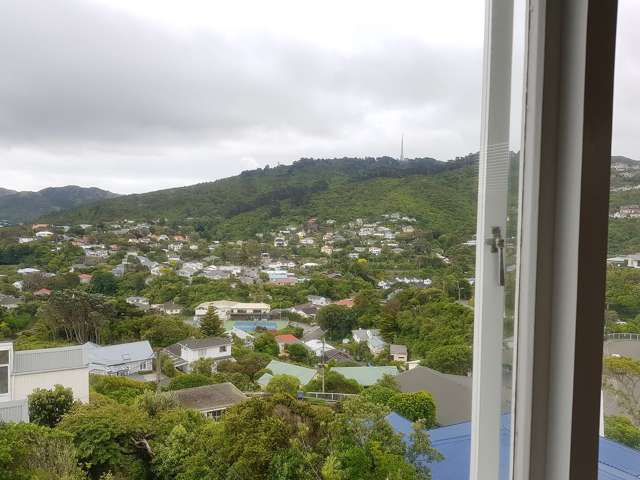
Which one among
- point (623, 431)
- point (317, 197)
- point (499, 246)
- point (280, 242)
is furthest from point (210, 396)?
point (623, 431)

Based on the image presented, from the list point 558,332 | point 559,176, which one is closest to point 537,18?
point 559,176

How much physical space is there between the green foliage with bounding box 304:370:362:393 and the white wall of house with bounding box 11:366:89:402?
0.42 m

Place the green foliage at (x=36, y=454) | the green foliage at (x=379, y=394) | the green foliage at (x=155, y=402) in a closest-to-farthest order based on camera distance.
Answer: the green foliage at (x=36, y=454)
the green foliage at (x=155, y=402)
the green foliage at (x=379, y=394)

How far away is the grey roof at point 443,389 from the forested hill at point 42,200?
72 cm

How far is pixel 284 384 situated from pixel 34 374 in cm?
46

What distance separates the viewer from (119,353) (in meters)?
0.92

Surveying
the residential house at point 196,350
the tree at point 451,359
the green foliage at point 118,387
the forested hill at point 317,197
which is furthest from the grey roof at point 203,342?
the tree at point 451,359

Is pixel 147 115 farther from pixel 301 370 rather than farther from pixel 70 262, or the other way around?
pixel 301 370

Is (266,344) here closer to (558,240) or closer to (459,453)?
(459,453)

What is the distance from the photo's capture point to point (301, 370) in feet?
3.33

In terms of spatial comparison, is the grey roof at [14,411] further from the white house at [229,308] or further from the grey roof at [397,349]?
the grey roof at [397,349]

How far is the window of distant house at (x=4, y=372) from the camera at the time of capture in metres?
0.82

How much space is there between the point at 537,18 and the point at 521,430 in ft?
2.51

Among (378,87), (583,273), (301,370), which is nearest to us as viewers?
(583,273)
